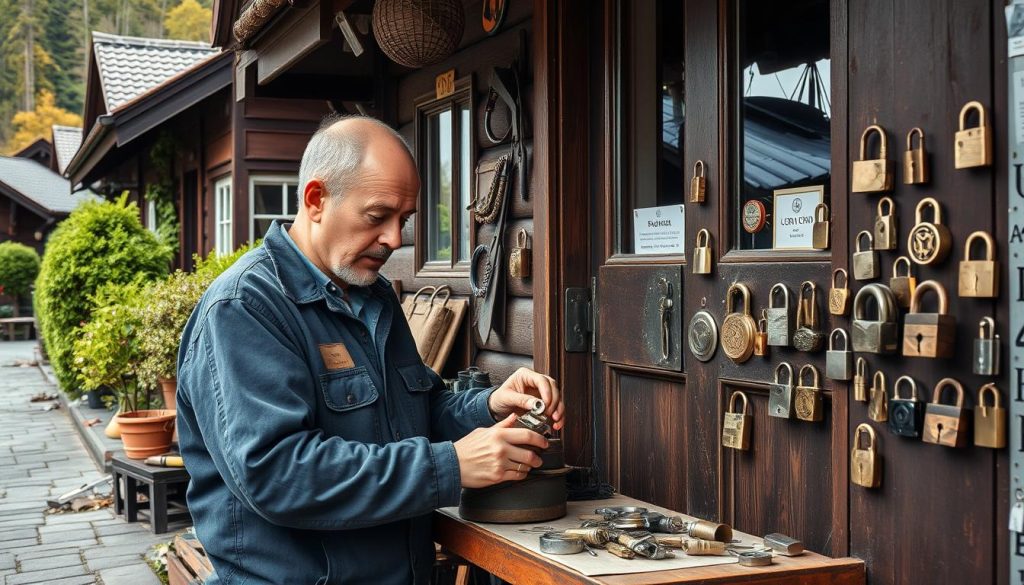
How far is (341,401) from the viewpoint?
2578mm

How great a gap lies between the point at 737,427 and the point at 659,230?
2.40 feet

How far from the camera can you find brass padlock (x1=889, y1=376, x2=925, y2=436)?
2.16 m

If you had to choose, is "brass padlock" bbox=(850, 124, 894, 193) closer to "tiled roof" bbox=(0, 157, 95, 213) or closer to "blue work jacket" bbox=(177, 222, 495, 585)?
"blue work jacket" bbox=(177, 222, 495, 585)

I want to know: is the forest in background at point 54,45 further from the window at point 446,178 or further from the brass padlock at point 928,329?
the brass padlock at point 928,329

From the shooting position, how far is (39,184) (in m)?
33.0

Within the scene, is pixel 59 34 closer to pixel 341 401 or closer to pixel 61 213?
pixel 61 213

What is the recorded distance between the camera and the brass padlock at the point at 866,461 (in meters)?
2.26

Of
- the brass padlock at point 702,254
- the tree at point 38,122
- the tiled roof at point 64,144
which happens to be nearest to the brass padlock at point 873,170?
the brass padlock at point 702,254

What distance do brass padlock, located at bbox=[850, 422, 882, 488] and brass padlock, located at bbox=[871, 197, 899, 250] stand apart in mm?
401

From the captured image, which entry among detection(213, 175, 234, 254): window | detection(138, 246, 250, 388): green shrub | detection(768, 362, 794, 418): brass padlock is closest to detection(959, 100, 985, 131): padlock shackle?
detection(768, 362, 794, 418): brass padlock

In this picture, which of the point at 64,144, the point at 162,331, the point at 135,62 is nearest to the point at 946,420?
the point at 162,331

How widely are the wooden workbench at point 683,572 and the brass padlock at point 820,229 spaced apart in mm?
739

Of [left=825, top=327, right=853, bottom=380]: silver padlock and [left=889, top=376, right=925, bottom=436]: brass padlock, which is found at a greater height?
[left=825, top=327, right=853, bottom=380]: silver padlock

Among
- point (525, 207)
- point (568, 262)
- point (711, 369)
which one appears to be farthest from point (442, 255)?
point (711, 369)
